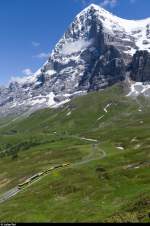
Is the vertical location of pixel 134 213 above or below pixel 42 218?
above

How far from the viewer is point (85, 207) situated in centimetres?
10238

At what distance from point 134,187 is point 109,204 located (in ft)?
53.9

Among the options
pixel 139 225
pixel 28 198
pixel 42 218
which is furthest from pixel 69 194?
pixel 139 225

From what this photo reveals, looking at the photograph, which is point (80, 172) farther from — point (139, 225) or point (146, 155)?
point (139, 225)

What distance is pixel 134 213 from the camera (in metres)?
73.6

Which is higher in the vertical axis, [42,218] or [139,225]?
[139,225]

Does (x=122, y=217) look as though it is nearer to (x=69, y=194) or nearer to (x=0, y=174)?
(x=69, y=194)

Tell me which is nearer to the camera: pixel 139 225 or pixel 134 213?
pixel 139 225

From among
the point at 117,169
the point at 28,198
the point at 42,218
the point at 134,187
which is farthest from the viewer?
the point at 117,169

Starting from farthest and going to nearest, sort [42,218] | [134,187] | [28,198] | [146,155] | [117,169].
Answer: [146,155]
[117,169]
[28,198]
[134,187]
[42,218]

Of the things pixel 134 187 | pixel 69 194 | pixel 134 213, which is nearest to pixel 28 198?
pixel 69 194

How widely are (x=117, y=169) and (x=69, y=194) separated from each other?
1232 inches

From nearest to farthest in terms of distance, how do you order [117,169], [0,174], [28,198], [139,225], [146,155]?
[139,225], [28,198], [117,169], [146,155], [0,174]

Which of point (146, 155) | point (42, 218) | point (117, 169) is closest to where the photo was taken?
point (42, 218)
